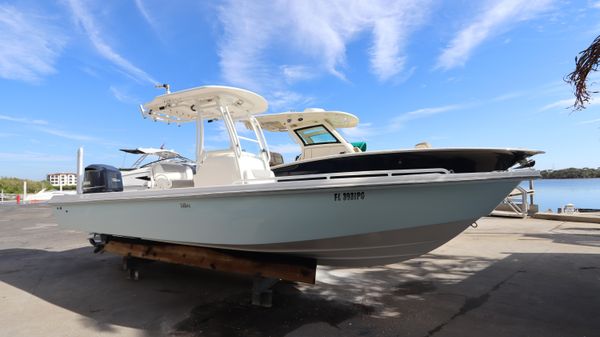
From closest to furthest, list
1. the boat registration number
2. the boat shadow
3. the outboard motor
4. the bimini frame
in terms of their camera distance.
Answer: the boat registration number → the boat shadow → the bimini frame → the outboard motor

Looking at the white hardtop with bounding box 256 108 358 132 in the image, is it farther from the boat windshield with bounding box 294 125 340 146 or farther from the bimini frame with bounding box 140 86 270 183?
the bimini frame with bounding box 140 86 270 183

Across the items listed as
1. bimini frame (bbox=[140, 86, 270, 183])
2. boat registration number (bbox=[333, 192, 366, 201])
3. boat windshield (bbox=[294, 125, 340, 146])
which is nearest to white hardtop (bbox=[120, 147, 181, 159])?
bimini frame (bbox=[140, 86, 270, 183])

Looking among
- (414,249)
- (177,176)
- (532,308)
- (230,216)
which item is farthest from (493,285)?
(177,176)

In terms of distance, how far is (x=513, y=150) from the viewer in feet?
15.5

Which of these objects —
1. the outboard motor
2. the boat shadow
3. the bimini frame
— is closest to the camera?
the boat shadow

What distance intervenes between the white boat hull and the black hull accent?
2020 mm

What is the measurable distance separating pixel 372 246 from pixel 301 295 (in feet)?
4.32

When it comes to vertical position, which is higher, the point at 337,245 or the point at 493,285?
the point at 337,245

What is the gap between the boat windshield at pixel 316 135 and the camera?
7478 mm

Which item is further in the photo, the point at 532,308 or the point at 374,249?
the point at 532,308

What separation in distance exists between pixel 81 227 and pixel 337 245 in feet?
12.4

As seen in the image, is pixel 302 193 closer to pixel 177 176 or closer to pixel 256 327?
pixel 256 327

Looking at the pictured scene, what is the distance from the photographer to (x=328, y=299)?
3828 mm

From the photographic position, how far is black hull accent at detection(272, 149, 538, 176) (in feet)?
16.5
